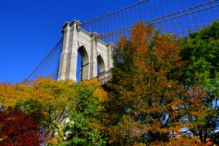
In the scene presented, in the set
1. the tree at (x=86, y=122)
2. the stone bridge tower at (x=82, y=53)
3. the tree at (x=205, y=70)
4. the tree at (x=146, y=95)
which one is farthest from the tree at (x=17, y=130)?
the stone bridge tower at (x=82, y=53)

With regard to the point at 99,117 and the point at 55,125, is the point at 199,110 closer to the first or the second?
the point at 99,117

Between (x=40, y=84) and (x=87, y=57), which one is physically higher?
(x=87, y=57)

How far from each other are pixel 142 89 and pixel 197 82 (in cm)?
253

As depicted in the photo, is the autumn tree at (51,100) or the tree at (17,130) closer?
the tree at (17,130)

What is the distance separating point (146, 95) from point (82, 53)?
25549mm

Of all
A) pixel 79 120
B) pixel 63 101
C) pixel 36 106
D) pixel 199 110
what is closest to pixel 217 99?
pixel 199 110

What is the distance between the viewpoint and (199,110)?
8453 millimetres

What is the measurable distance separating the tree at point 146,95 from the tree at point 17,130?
4797 millimetres

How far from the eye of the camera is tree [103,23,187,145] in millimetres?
8641

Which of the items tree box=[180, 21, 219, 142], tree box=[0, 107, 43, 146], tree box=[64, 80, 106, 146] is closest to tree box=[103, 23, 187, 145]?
tree box=[180, 21, 219, 142]

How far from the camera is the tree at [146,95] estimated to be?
28.3 feet

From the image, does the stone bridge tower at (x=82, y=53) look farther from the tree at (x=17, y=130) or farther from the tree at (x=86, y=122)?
the tree at (x=17, y=130)

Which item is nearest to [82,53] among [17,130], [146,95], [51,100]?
[51,100]

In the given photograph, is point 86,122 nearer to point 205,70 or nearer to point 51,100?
point 51,100
